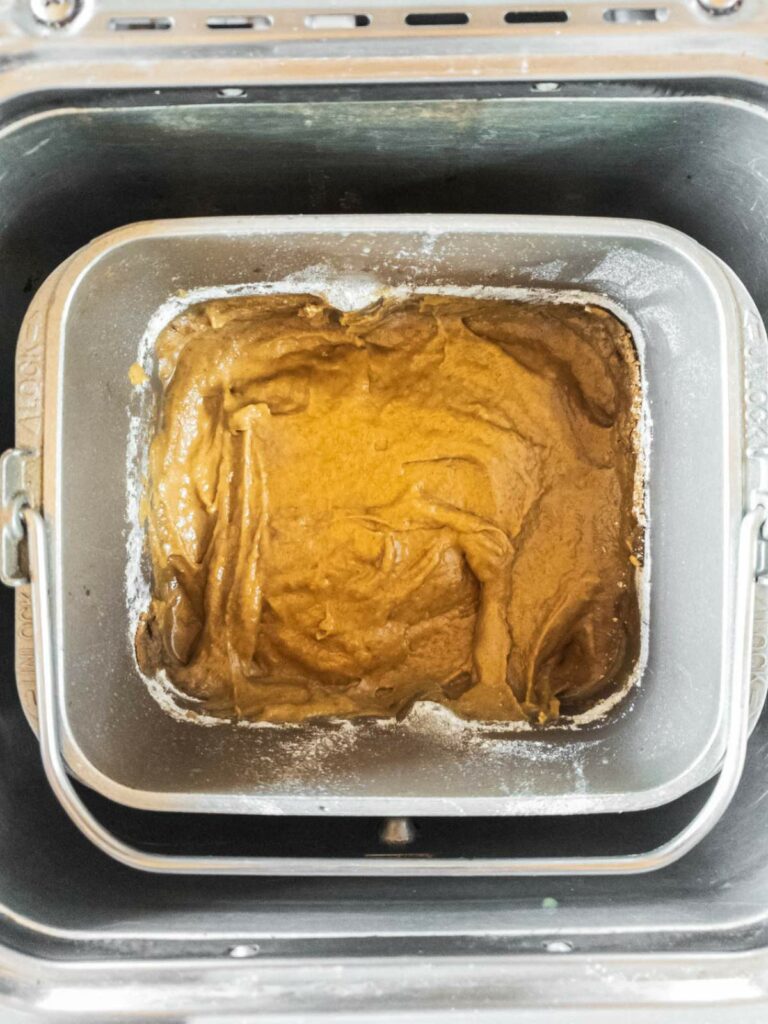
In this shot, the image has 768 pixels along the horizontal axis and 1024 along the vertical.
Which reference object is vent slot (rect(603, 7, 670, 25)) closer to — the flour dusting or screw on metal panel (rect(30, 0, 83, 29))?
the flour dusting

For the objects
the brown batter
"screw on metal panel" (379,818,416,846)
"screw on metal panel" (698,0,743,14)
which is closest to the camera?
"screw on metal panel" (698,0,743,14)

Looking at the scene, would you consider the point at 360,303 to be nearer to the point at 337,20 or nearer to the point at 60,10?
the point at 337,20

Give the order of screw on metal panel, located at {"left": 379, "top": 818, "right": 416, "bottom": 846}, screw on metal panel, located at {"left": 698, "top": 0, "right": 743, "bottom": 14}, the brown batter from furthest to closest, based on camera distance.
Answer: the brown batter
screw on metal panel, located at {"left": 379, "top": 818, "right": 416, "bottom": 846}
screw on metal panel, located at {"left": 698, "top": 0, "right": 743, "bottom": 14}

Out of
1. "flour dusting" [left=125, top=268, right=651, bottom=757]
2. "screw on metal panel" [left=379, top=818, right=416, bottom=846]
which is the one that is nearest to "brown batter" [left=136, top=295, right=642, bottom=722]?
"flour dusting" [left=125, top=268, right=651, bottom=757]

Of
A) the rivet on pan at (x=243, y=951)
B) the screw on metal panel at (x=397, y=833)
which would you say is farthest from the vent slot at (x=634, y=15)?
the rivet on pan at (x=243, y=951)

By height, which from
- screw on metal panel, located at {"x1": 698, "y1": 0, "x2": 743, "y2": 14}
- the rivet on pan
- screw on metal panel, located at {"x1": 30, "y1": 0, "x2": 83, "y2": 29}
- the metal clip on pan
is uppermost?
screw on metal panel, located at {"x1": 698, "y1": 0, "x2": 743, "y2": 14}

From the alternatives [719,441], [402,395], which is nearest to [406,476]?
[402,395]

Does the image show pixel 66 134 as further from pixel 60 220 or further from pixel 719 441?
pixel 719 441

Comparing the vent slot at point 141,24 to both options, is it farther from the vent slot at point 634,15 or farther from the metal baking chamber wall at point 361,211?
the vent slot at point 634,15
